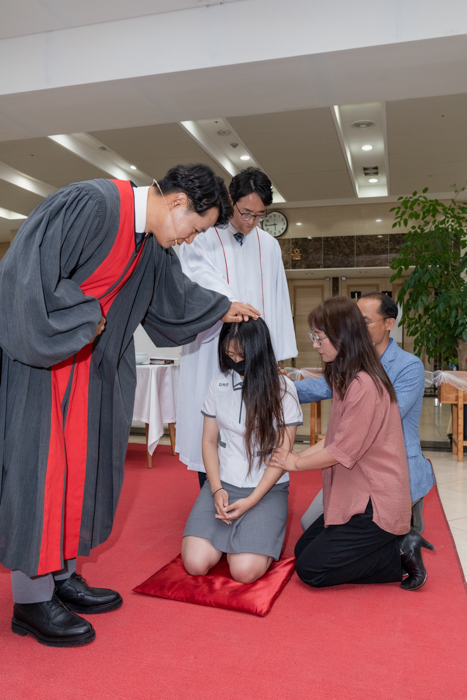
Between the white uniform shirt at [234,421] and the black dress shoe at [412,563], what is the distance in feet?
1.77

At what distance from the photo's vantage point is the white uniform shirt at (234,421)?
2.35 meters

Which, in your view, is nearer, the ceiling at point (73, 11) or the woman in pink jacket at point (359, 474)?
the woman in pink jacket at point (359, 474)

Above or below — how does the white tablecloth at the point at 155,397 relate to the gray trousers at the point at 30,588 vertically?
above

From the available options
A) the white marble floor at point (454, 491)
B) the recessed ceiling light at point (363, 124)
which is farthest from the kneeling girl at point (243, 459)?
the recessed ceiling light at point (363, 124)

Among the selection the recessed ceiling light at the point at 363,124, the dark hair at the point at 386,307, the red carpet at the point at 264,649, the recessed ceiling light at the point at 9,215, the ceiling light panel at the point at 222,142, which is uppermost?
the recessed ceiling light at the point at 363,124

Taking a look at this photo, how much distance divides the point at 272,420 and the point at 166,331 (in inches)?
23.0

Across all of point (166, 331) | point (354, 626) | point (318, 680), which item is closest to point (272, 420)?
point (166, 331)

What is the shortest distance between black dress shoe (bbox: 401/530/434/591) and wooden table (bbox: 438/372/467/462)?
2525 millimetres

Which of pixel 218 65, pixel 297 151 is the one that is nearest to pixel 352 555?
pixel 218 65

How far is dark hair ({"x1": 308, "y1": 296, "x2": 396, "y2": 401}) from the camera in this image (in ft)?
6.89

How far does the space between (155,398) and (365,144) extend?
487 centimetres

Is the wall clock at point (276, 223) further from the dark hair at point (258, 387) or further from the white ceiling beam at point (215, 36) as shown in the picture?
the dark hair at point (258, 387)

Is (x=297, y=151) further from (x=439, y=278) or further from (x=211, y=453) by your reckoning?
(x=211, y=453)

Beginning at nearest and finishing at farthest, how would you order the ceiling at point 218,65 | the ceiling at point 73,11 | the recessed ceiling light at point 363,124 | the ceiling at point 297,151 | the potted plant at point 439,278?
the ceiling at point 218,65 < the ceiling at point 73,11 < the potted plant at point 439,278 < the ceiling at point 297,151 < the recessed ceiling light at point 363,124
